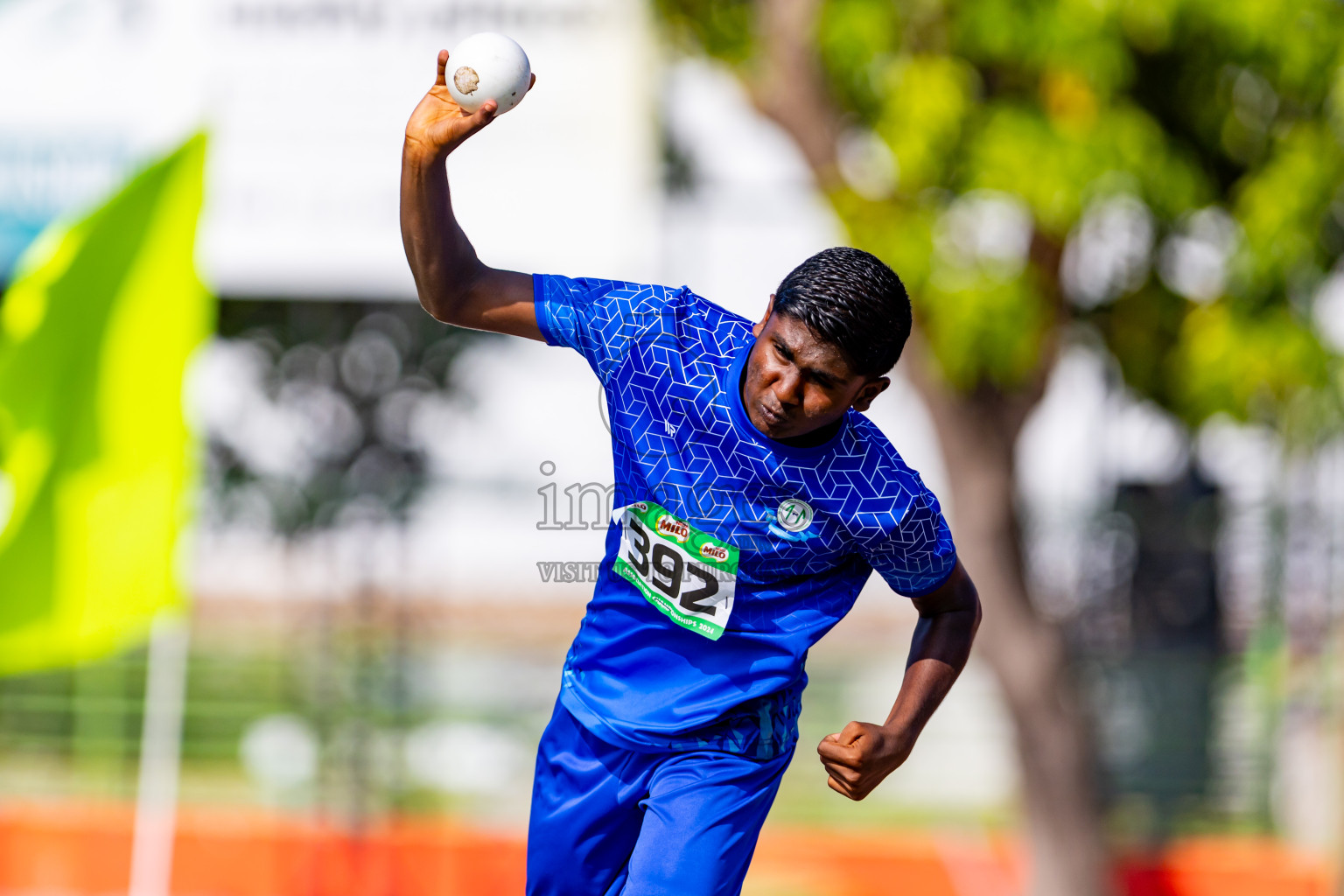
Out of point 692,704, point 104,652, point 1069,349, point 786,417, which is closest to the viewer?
point 786,417

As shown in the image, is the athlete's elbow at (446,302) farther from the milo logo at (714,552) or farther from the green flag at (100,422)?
the green flag at (100,422)

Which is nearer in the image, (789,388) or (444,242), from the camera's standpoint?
(789,388)

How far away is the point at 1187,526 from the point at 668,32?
14.8 feet

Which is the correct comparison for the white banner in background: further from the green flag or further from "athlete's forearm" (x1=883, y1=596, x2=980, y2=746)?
"athlete's forearm" (x1=883, y1=596, x2=980, y2=746)

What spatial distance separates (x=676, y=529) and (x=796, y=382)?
15.3 inches

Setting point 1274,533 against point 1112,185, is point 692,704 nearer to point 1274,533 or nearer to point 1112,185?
point 1112,185

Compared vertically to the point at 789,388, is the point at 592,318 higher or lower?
higher

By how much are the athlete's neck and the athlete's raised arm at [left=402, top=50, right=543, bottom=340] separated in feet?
1.31

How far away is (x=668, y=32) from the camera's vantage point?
8281 mm

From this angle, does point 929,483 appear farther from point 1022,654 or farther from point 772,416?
point 772,416

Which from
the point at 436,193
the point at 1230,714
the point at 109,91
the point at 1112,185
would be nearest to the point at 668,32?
the point at 1112,185

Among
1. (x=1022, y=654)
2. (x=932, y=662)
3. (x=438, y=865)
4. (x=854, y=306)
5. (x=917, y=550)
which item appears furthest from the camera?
(x=438, y=865)

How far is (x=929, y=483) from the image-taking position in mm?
7730

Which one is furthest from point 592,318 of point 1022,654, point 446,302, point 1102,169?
point 1022,654
